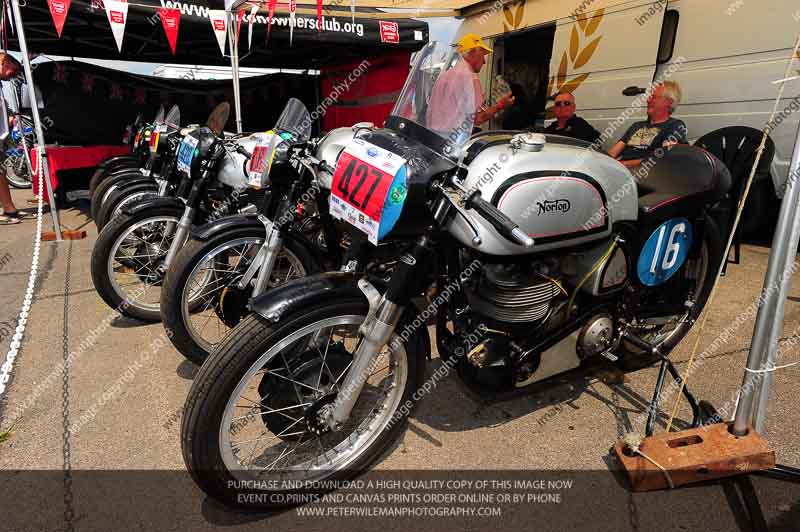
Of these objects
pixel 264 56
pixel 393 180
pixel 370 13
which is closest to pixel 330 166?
pixel 393 180

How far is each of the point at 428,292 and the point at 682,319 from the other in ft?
4.99

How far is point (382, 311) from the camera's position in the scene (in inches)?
64.1

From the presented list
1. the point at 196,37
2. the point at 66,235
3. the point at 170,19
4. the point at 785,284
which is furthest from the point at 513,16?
the point at 66,235

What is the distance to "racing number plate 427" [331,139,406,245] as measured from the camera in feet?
5.01

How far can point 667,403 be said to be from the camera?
2.39 m

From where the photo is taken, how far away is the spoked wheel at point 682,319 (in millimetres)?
2473

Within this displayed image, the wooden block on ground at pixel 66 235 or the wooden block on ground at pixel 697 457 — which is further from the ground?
the wooden block on ground at pixel 697 457

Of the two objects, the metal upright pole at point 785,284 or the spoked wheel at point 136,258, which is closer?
the metal upright pole at point 785,284

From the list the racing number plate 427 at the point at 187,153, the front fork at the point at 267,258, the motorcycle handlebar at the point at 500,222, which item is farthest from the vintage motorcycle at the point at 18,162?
the motorcycle handlebar at the point at 500,222

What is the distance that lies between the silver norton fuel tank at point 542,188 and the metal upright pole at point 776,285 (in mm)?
530

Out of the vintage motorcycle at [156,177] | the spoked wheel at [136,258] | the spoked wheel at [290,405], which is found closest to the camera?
the spoked wheel at [290,405]

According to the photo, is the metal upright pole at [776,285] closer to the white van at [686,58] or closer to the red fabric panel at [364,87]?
the white van at [686,58]

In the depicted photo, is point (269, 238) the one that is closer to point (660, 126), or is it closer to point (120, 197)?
point (120, 197)

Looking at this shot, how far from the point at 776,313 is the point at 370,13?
25.2ft
